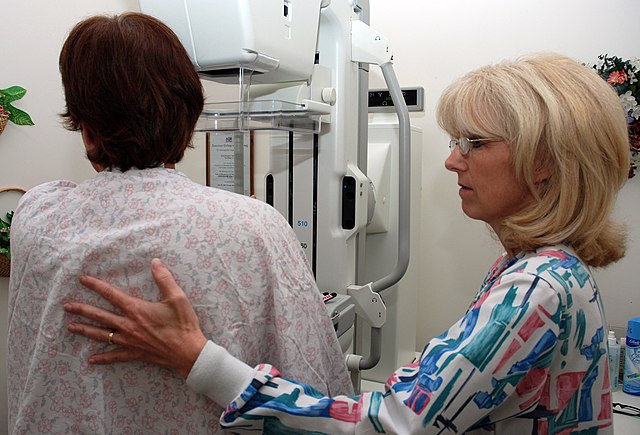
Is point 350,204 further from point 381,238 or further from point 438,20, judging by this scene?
point 438,20

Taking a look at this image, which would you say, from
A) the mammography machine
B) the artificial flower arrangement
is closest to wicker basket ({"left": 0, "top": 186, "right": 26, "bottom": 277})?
the mammography machine

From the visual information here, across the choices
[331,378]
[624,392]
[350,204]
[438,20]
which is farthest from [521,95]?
[438,20]

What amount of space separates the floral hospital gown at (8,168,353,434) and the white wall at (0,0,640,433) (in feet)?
3.55

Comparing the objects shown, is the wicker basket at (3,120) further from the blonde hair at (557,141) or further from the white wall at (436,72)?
the blonde hair at (557,141)

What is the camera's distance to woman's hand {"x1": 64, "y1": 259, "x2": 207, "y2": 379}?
828 mm

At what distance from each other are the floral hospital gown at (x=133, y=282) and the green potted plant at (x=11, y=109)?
3.25ft

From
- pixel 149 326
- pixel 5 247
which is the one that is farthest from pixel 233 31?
pixel 5 247

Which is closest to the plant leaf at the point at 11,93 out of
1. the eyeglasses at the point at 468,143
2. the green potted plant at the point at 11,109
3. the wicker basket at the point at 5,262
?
the green potted plant at the point at 11,109

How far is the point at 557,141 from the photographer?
0.88 meters

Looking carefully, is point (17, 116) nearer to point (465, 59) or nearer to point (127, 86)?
point (127, 86)

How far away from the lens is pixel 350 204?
5.32ft

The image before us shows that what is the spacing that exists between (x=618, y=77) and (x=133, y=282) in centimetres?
198

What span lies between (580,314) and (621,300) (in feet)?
5.45

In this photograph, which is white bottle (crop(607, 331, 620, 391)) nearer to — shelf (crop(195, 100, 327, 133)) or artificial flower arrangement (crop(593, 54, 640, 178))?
artificial flower arrangement (crop(593, 54, 640, 178))
